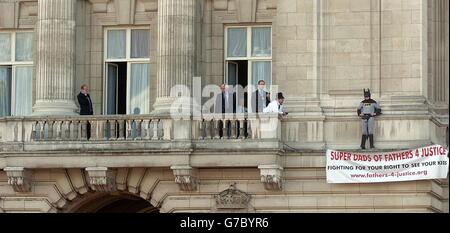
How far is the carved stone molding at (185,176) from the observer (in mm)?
68562

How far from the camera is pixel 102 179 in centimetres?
6931

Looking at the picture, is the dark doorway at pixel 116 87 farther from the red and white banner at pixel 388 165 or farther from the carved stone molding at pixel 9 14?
the red and white banner at pixel 388 165

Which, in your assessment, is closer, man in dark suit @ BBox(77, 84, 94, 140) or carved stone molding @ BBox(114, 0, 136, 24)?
man in dark suit @ BBox(77, 84, 94, 140)

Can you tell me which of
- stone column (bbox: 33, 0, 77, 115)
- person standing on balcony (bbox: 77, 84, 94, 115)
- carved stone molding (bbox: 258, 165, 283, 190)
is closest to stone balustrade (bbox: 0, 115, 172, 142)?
stone column (bbox: 33, 0, 77, 115)

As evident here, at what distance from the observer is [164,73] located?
230 ft

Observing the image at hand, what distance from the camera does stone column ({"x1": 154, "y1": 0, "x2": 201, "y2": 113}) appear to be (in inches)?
2751

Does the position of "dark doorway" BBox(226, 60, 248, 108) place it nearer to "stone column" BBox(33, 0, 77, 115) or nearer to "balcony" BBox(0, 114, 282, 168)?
"balcony" BBox(0, 114, 282, 168)

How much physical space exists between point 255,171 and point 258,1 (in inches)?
218

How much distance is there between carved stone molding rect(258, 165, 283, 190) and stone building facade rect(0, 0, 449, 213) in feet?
0.09

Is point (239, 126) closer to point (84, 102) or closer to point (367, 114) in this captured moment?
point (367, 114)

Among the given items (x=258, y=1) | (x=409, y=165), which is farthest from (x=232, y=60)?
(x=409, y=165)

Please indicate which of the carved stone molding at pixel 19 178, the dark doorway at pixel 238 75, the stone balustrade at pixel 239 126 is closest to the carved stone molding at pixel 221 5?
the dark doorway at pixel 238 75

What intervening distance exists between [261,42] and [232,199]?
5.34 meters
